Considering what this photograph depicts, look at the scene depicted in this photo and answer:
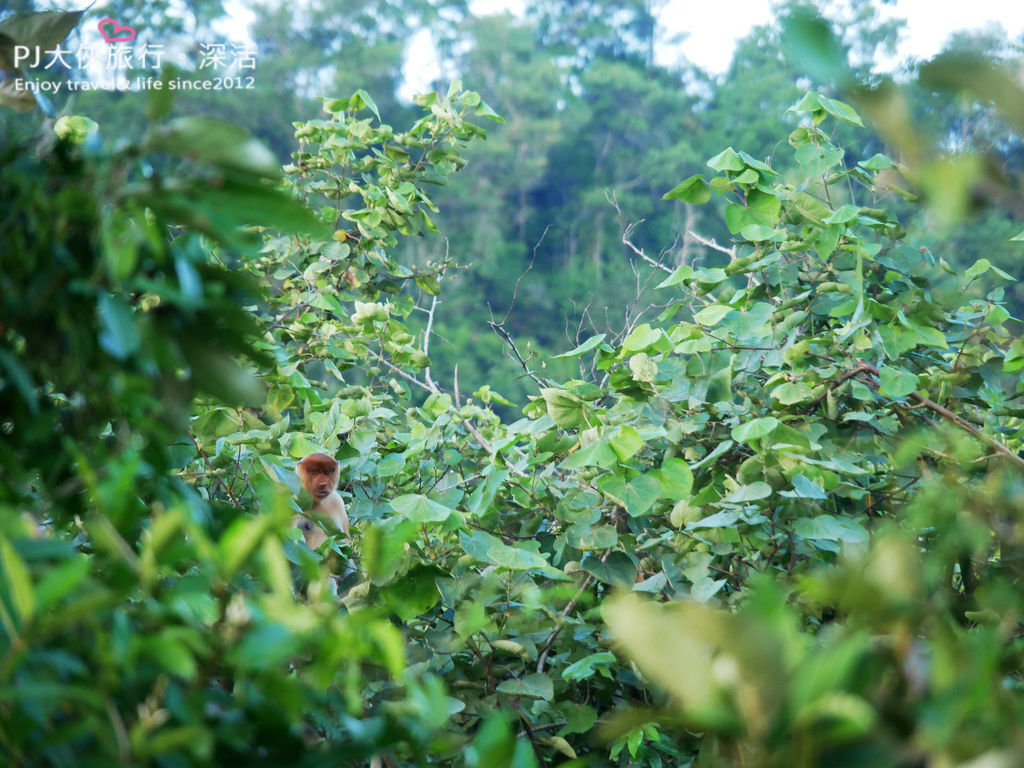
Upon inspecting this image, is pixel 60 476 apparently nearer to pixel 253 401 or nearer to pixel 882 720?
pixel 253 401

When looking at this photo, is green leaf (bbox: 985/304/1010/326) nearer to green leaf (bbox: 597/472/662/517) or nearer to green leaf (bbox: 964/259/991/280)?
green leaf (bbox: 964/259/991/280)

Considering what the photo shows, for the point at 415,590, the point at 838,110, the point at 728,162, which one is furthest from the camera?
the point at 838,110

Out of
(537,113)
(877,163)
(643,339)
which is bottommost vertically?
(537,113)

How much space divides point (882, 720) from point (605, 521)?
3.90 feet

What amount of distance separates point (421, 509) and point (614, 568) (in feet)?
0.92

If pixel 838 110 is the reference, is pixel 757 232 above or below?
below

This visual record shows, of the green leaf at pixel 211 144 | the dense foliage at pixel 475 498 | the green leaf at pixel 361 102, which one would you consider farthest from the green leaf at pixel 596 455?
the green leaf at pixel 361 102

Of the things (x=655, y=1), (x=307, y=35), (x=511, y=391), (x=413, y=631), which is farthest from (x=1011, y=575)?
(x=655, y=1)

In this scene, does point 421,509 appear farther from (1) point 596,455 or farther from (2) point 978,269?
(2) point 978,269

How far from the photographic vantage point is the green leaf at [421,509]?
115cm

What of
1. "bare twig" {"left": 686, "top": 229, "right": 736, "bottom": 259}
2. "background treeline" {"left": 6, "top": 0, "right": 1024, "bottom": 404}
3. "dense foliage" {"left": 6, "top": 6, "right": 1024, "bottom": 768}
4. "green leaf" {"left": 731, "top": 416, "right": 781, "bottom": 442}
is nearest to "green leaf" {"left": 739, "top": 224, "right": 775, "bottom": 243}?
"dense foliage" {"left": 6, "top": 6, "right": 1024, "bottom": 768}

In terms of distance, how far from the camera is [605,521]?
144cm

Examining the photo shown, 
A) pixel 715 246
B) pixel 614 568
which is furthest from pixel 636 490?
pixel 715 246

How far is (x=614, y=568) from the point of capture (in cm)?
127
